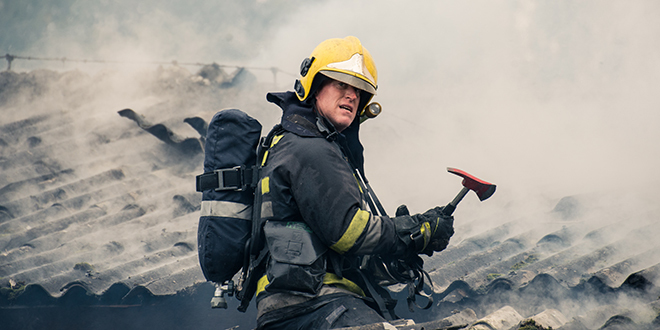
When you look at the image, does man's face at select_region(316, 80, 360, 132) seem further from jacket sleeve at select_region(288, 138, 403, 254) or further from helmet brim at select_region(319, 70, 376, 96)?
jacket sleeve at select_region(288, 138, 403, 254)

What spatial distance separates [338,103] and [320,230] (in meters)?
0.89

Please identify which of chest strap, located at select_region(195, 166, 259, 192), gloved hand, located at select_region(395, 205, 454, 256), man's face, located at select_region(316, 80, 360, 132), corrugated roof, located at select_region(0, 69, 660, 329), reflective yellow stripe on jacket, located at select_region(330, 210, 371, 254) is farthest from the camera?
corrugated roof, located at select_region(0, 69, 660, 329)

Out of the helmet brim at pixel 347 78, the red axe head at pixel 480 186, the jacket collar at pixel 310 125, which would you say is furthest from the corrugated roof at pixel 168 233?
the helmet brim at pixel 347 78

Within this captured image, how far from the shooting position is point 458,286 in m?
4.32

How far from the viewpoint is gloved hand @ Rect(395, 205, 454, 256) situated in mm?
2539

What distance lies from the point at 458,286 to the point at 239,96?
8.11 m

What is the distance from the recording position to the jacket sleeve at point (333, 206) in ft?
7.77

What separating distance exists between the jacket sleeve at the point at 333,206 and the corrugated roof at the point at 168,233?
0.57 metres

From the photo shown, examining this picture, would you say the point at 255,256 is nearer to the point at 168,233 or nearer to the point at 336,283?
the point at 336,283

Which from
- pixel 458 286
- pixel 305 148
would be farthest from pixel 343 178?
pixel 458 286

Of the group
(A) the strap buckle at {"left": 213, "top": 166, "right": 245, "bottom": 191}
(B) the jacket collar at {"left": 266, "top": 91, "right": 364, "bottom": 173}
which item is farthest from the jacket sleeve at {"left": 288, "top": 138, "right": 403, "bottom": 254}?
(A) the strap buckle at {"left": 213, "top": 166, "right": 245, "bottom": 191}

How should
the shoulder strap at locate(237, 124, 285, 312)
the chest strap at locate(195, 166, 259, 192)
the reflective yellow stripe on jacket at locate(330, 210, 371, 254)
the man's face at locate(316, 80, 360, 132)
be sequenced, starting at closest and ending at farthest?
the reflective yellow stripe on jacket at locate(330, 210, 371, 254), the shoulder strap at locate(237, 124, 285, 312), the chest strap at locate(195, 166, 259, 192), the man's face at locate(316, 80, 360, 132)

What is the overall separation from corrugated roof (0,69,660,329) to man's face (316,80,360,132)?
1.32 meters

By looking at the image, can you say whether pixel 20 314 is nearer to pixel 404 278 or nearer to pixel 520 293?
pixel 404 278
